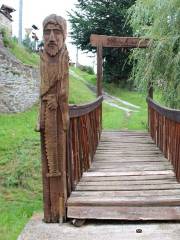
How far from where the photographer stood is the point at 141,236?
3.66 meters

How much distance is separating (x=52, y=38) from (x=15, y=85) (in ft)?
40.3

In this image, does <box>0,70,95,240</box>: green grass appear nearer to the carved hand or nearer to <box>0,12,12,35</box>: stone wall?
the carved hand

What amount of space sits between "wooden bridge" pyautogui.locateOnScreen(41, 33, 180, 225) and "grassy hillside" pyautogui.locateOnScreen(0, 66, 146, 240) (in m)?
0.78

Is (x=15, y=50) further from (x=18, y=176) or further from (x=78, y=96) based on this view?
(x=18, y=176)

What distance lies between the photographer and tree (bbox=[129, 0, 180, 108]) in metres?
8.45

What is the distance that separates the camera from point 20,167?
891 centimetres

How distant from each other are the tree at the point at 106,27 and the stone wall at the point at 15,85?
7714 mm

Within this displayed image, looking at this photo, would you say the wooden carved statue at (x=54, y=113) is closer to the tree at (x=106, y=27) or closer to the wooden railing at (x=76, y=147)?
the wooden railing at (x=76, y=147)

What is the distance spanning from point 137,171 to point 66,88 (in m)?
2.01

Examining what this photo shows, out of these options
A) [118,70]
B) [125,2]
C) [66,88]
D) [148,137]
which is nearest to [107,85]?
[118,70]

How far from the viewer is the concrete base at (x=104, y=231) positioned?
3641 millimetres

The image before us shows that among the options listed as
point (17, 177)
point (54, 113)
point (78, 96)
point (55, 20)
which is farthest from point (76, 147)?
point (78, 96)

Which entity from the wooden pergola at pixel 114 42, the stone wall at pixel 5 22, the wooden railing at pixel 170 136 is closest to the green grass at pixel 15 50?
the stone wall at pixel 5 22

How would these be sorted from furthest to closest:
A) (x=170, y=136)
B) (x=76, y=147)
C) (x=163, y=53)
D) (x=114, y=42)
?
(x=114, y=42)
(x=163, y=53)
(x=170, y=136)
(x=76, y=147)
